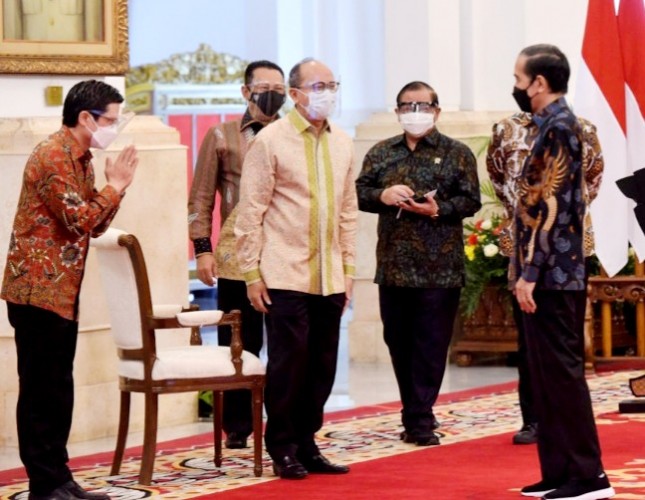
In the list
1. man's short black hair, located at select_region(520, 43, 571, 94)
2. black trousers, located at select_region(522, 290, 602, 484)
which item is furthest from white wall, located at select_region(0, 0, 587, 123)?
black trousers, located at select_region(522, 290, 602, 484)

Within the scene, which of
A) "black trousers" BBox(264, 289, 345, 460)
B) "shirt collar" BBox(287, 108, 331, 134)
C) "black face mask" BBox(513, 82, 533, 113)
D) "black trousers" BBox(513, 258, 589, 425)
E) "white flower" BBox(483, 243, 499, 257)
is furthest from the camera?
"white flower" BBox(483, 243, 499, 257)

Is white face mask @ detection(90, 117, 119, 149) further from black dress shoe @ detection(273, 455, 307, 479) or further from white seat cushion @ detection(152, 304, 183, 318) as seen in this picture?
black dress shoe @ detection(273, 455, 307, 479)

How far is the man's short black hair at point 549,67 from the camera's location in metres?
6.11

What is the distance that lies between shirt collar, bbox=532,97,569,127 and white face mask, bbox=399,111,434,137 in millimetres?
1698

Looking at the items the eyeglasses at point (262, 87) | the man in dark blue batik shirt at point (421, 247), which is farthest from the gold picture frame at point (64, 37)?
the man in dark blue batik shirt at point (421, 247)

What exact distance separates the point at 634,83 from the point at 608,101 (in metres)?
0.21

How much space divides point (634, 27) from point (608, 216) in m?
1.08

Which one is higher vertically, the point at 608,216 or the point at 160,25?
the point at 160,25

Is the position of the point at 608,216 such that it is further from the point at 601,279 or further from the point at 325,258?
the point at 325,258

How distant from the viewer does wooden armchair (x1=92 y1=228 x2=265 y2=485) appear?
696cm

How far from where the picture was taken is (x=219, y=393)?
7.40 metres

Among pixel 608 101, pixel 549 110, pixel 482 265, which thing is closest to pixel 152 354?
pixel 549 110

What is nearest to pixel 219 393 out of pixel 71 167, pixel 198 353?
pixel 198 353

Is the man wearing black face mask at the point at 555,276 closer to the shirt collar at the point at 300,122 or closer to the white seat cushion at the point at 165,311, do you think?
the shirt collar at the point at 300,122
